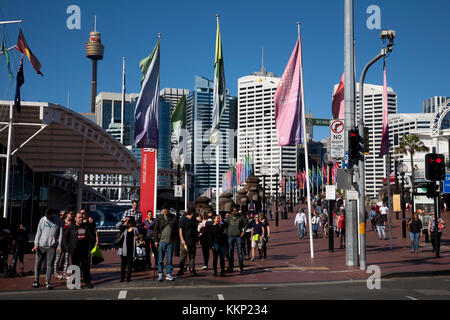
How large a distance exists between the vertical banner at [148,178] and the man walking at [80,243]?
1365 cm

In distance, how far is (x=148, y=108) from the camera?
24.3 m

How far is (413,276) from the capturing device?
14617 millimetres

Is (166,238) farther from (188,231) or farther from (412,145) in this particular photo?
(412,145)

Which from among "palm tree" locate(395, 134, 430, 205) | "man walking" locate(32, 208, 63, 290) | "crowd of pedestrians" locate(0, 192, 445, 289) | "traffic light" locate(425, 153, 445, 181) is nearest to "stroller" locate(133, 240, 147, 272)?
"crowd of pedestrians" locate(0, 192, 445, 289)

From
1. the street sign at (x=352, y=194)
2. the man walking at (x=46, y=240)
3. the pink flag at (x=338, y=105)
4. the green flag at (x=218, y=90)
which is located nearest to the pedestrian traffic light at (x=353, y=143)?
the street sign at (x=352, y=194)

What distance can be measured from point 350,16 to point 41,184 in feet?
136

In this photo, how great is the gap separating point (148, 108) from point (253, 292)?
14.9m

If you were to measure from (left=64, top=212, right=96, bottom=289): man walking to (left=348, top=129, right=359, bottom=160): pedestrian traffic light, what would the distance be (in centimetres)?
804

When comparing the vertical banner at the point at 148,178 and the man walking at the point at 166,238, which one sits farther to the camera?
the vertical banner at the point at 148,178

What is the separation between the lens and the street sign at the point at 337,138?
1589cm

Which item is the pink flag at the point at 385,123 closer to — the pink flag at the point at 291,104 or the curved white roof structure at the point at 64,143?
the pink flag at the point at 291,104
